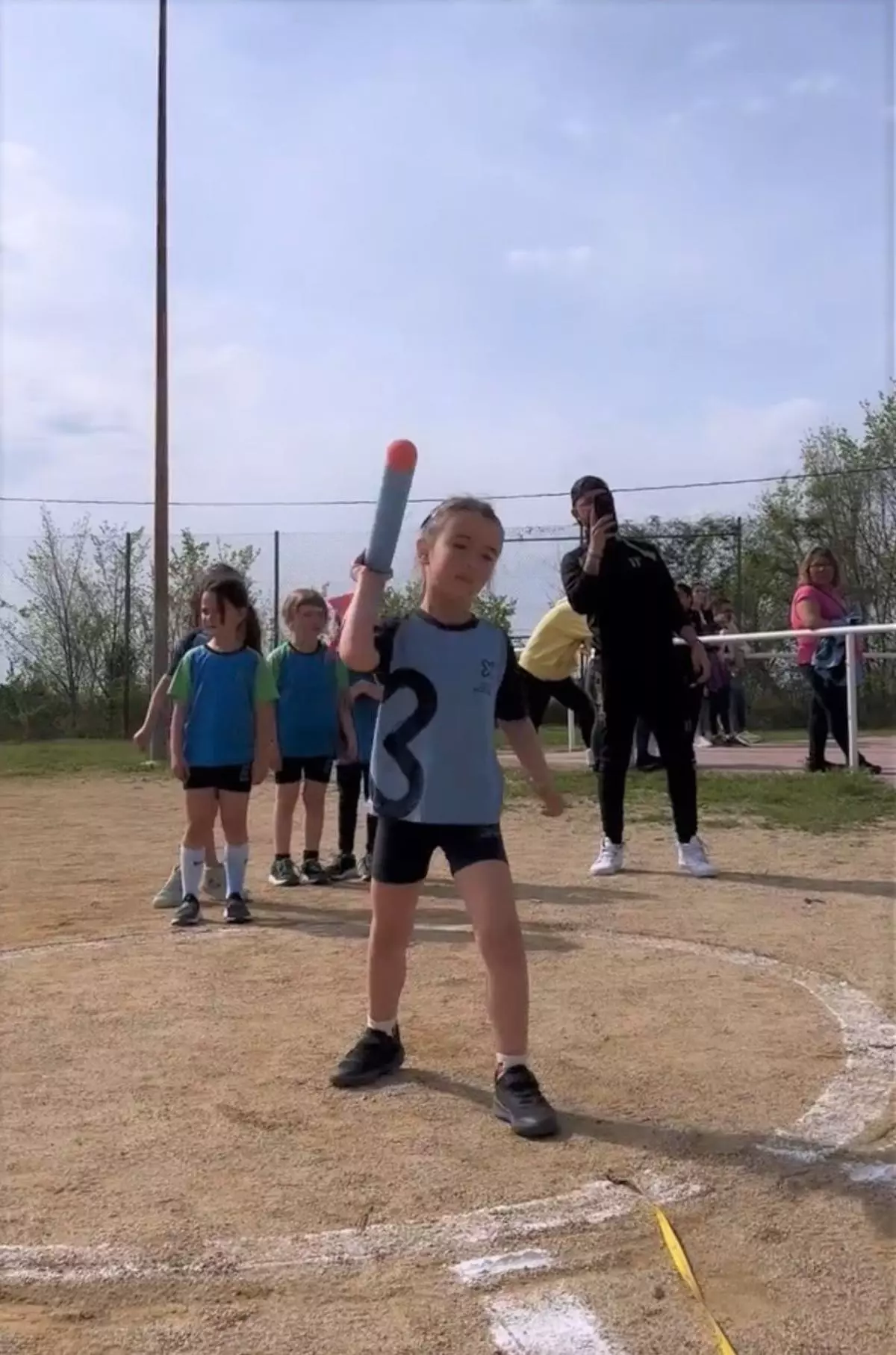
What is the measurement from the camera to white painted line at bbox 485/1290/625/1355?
239 centimetres

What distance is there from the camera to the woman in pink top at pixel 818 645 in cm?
1179

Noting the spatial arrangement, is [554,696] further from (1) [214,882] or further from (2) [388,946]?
(2) [388,946]

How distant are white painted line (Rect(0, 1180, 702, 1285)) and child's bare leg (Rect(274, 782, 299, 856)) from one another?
175 inches

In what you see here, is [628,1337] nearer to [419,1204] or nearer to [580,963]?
[419,1204]

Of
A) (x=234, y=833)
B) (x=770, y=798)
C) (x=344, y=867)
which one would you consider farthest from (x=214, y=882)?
(x=770, y=798)

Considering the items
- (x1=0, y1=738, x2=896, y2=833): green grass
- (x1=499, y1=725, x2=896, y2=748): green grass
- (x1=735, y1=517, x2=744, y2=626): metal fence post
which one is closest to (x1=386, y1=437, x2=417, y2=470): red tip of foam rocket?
(x1=0, y1=738, x2=896, y2=833): green grass

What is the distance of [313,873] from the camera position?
24.3 ft

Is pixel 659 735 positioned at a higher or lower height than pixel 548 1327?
higher

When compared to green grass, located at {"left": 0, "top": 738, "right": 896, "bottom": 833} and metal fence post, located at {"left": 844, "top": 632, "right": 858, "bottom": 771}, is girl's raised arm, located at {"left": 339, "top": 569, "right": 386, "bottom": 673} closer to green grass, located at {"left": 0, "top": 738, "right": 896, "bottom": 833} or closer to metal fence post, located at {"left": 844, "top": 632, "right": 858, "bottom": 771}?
green grass, located at {"left": 0, "top": 738, "right": 896, "bottom": 833}

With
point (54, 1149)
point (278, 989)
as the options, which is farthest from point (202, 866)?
point (54, 1149)

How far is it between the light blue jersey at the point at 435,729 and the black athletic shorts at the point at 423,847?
37 mm

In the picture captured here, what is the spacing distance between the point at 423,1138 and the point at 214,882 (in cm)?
395

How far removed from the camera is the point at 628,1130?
344 centimetres

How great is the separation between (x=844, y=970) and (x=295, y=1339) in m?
3.08
